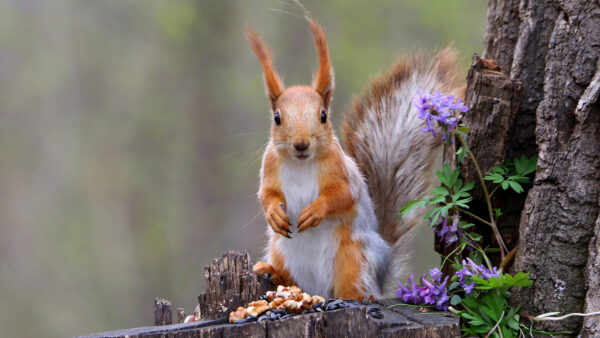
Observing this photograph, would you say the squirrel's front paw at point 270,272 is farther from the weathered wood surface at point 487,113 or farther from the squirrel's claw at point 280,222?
the weathered wood surface at point 487,113

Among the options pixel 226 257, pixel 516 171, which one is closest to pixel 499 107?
pixel 516 171

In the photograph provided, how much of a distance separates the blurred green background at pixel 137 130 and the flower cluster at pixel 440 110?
9.64 feet

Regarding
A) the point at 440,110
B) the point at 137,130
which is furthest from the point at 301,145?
the point at 137,130

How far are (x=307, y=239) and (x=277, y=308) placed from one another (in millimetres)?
407

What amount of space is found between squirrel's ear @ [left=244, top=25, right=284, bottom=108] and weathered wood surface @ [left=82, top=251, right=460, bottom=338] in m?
0.48

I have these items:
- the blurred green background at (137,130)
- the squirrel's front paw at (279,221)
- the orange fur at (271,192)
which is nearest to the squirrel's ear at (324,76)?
the orange fur at (271,192)

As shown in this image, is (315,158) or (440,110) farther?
(315,158)

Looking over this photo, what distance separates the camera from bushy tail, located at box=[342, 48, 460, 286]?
6.88 feet

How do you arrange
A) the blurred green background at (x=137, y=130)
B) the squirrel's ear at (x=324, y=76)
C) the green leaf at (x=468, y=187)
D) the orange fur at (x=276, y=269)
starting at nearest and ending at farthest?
the green leaf at (x=468, y=187) → the squirrel's ear at (x=324, y=76) → the orange fur at (x=276, y=269) → the blurred green background at (x=137, y=130)

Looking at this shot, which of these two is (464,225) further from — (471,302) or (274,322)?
(274,322)

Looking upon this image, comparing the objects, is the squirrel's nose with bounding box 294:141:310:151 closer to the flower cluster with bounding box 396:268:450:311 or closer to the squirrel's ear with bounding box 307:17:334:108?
the squirrel's ear with bounding box 307:17:334:108

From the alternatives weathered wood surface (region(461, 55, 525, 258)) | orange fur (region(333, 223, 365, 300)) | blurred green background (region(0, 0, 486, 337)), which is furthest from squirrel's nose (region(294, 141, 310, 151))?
blurred green background (region(0, 0, 486, 337))

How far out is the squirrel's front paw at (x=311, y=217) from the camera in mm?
1808

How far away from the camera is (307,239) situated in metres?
1.92
